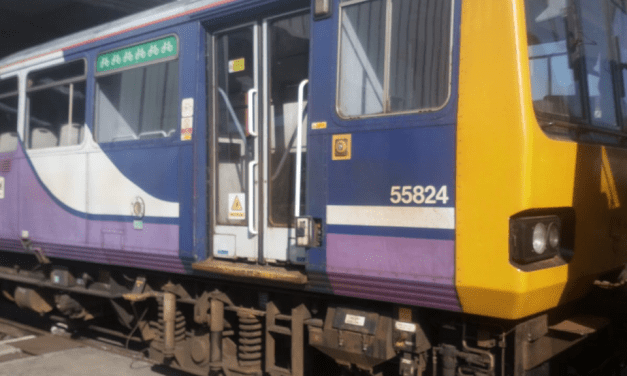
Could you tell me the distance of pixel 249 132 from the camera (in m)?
4.44

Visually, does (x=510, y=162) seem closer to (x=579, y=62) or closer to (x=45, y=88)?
(x=579, y=62)

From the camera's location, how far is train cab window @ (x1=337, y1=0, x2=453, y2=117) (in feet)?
11.6

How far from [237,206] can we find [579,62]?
2530 millimetres

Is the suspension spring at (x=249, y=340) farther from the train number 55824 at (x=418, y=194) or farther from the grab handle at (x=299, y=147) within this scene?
the train number 55824 at (x=418, y=194)

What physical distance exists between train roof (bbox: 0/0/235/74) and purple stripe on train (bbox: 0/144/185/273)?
1.01 m

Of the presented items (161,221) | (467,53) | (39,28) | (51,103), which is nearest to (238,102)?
(161,221)

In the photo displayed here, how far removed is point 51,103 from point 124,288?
2.11m

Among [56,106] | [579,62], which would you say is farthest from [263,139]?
[56,106]

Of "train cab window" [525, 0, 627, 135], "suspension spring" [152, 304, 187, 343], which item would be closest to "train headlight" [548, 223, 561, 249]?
"train cab window" [525, 0, 627, 135]

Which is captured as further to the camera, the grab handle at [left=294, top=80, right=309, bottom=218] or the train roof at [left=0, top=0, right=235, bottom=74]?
the train roof at [left=0, top=0, right=235, bottom=74]

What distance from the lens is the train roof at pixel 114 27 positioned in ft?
16.0

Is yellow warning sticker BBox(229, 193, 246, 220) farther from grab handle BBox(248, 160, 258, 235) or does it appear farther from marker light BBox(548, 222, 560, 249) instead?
marker light BBox(548, 222, 560, 249)

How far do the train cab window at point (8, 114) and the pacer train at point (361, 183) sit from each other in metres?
1.45

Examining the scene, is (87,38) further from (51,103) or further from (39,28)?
(39,28)
